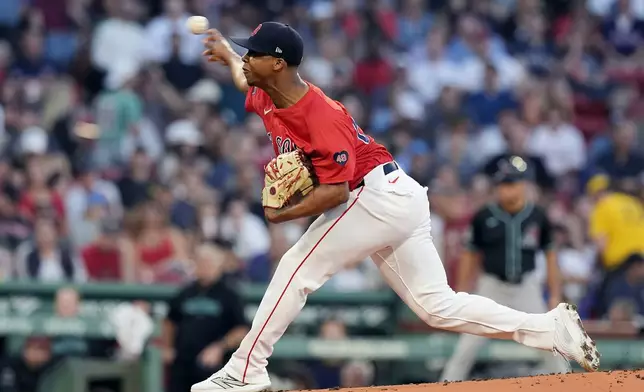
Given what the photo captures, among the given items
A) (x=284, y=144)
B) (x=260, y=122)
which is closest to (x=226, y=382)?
(x=284, y=144)

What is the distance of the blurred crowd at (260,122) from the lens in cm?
1118

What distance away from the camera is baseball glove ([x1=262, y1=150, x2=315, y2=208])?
5789mm

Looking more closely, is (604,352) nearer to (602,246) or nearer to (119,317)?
(602,246)

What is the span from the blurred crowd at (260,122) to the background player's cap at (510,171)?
0.14 meters

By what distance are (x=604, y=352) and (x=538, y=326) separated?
3879 millimetres

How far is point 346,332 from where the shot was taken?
1078cm

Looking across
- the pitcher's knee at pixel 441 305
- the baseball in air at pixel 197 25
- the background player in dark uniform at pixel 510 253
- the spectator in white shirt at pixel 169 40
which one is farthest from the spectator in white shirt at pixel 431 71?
the pitcher's knee at pixel 441 305

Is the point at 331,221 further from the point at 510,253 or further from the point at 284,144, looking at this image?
the point at 510,253

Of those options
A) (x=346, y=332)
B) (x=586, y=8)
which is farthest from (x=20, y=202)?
(x=586, y=8)

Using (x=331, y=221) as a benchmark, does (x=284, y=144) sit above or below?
above

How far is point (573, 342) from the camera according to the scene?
6.26 m

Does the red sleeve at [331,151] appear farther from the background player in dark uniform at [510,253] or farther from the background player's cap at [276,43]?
the background player in dark uniform at [510,253]

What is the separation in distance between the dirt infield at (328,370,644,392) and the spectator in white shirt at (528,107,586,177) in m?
8.17

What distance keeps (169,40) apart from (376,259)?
7.84m
